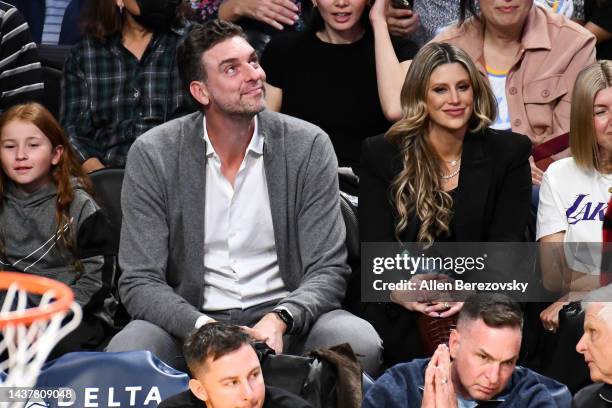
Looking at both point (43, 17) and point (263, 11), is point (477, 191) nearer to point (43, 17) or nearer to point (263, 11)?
point (263, 11)

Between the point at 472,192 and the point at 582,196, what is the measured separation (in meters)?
0.42

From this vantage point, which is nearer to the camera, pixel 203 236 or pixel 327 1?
pixel 203 236

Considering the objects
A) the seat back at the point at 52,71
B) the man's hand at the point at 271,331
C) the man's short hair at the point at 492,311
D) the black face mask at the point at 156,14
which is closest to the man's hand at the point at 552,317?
the man's short hair at the point at 492,311

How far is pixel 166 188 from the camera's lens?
462 centimetres

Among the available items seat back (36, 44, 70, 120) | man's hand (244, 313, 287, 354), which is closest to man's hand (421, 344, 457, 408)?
man's hand (244, 313, 287, 354)

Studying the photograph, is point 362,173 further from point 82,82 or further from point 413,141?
point 82,82

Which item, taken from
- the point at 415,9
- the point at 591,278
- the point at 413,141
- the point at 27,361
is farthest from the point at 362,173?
the point at 27,361

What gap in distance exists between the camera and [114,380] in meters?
3.93

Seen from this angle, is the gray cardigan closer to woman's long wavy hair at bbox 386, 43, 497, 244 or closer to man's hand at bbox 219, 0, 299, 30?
woman's long wavy hair at bbox 386, 43, 497, 244

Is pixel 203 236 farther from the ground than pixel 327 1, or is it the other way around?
pixel 327 1

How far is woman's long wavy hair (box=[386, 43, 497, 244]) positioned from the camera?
15.3ft

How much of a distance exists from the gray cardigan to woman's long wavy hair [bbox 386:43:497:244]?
27 centimetres

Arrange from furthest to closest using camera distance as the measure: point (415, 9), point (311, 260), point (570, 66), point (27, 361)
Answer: point (415, 9)
point (570, 66)
point (311, 260)
point (27, 361)

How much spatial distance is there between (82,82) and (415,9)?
1584 mm
